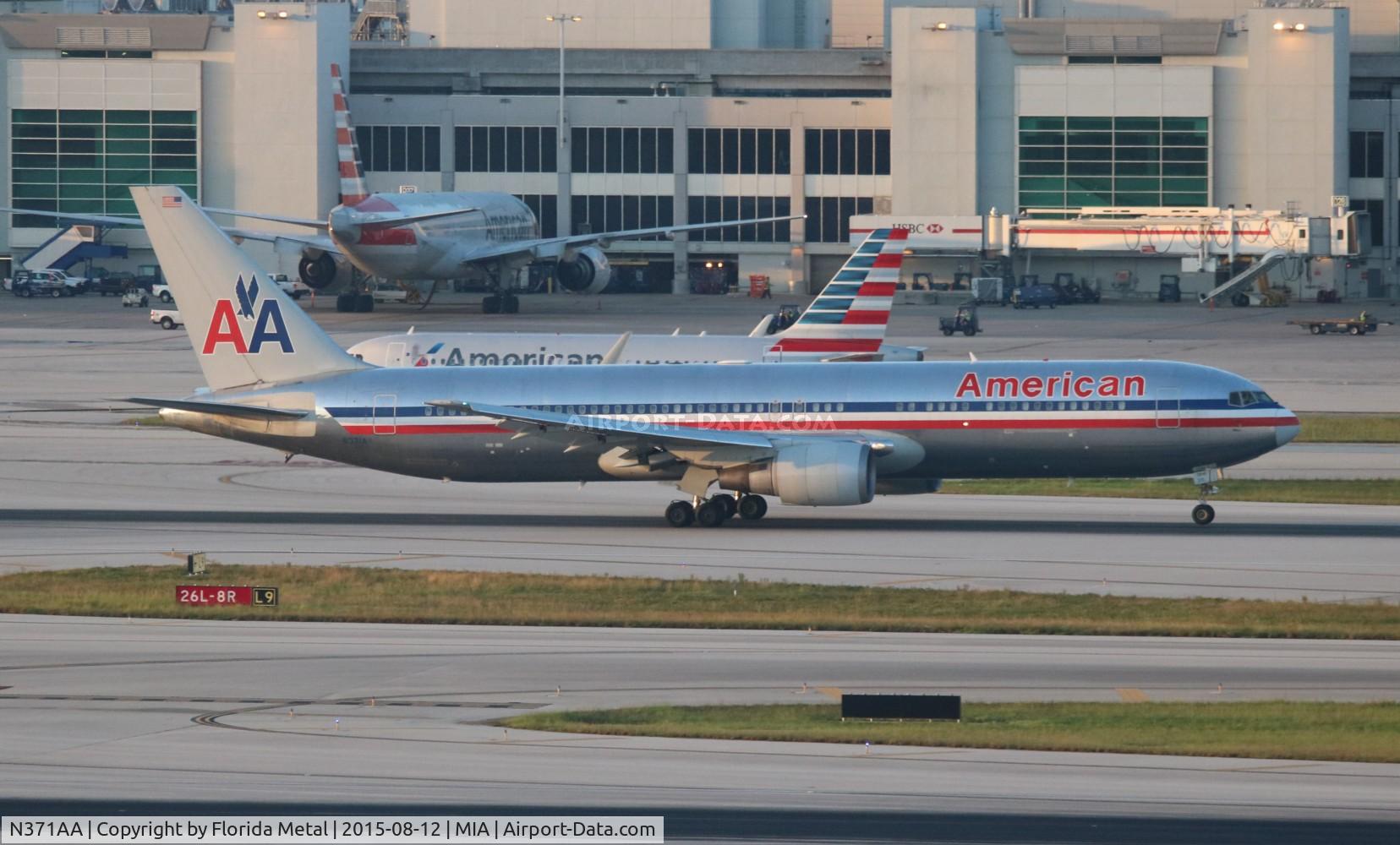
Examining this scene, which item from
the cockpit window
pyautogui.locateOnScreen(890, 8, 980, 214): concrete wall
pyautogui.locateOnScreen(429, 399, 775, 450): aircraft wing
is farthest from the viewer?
pyautogui.locateOnScreen(890, 8, 980, 214): concrete wall

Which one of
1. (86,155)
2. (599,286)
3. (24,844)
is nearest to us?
(24,844)

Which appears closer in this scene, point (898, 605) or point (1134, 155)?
point (898, 605)

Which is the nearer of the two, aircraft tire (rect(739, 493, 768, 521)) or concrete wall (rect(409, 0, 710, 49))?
aircraft tire (rect(739, 493, 768, 521))

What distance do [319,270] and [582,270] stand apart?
652 inches

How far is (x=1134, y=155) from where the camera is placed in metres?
133

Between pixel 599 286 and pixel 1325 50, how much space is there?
54.3 metres

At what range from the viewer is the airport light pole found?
13800 centimetres

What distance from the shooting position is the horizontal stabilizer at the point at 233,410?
143 ft

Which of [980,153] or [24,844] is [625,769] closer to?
[24,844]

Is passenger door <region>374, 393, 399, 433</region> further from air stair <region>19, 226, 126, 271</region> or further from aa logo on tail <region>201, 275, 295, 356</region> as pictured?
air stair <region>19, 226, 126, 271</region>

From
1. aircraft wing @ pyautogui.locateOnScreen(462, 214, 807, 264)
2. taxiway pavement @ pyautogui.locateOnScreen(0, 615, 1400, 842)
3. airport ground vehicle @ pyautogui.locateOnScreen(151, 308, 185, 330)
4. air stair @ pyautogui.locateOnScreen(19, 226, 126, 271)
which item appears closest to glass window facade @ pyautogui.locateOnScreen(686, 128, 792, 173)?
aircraft wing @ pyautogui.locateOnScreen(462, 214, 807, 264)

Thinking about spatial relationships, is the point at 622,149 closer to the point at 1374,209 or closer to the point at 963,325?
the point at 963,325

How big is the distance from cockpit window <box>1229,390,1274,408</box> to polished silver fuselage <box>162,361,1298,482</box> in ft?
0.28

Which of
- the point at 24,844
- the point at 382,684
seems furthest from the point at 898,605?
the point at 24,844
